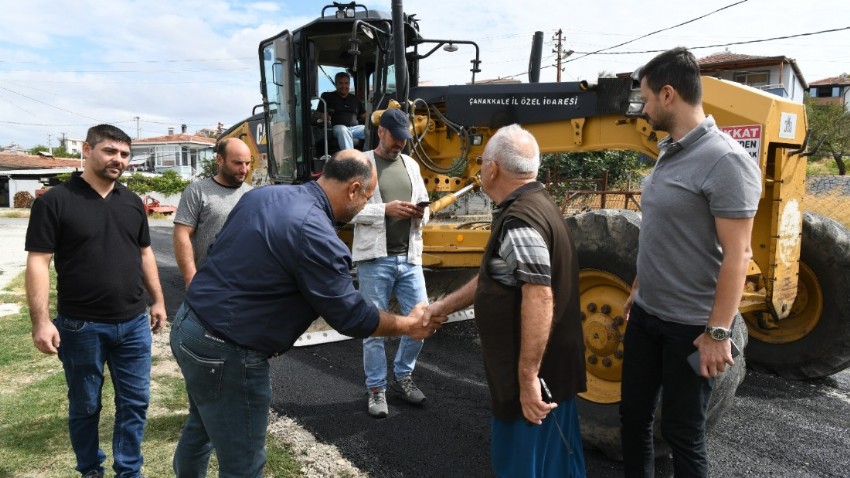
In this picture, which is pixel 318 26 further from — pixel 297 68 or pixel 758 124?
pixel 758 124

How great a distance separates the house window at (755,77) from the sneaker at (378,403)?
41.2 metres

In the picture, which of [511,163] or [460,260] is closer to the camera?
[511,163]

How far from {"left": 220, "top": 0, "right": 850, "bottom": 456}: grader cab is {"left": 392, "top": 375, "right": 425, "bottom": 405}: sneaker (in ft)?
3.65

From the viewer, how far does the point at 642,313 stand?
2570 millimetres

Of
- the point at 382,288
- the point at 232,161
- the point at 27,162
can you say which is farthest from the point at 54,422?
the point at 27,162

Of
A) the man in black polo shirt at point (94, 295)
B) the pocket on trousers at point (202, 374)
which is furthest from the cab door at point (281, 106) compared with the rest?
the pocket on trousers at point (202, 374)

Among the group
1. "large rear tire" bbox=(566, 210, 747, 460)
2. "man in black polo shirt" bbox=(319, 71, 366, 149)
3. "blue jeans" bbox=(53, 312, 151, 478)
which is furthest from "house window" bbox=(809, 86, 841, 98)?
"blue jeans" bbox=(53, 312, 151, 478)

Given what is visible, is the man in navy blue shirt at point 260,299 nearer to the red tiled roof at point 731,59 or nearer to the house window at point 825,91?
the red tiled roof at point 731,59

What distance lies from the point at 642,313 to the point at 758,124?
173 centimetres

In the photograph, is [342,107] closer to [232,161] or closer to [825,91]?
[232,161]

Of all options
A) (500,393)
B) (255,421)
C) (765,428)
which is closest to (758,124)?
(765,428)

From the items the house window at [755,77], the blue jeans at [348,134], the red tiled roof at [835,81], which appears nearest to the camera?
the blue jeans at [348,134]

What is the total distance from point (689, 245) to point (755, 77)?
44.2 m

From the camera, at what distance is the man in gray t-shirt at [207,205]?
146 inches
